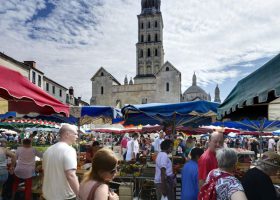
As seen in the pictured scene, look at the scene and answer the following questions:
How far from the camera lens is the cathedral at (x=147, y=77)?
6072 cm

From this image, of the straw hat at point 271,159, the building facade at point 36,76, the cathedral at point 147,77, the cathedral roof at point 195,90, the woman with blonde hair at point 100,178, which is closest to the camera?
the woman with blonde hair at point 100,178

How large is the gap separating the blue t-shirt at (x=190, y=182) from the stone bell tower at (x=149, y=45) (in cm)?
6858

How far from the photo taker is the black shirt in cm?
302

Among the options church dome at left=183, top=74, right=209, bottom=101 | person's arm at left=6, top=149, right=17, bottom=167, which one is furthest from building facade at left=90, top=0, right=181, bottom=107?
person's arm at left=6, top=149, right=17, bottom=167

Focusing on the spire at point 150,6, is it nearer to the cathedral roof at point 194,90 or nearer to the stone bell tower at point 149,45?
the stone bell tower at point 149,45

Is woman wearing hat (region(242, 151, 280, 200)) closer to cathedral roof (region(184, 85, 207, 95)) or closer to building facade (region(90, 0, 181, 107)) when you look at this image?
building facade (region(90, 0, 181, 107))

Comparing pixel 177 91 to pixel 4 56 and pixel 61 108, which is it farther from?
pixel 61 108

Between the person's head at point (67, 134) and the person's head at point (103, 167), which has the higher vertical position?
the person's head at point (67, 134)

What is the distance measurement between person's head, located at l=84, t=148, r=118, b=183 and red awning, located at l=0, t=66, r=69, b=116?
1.48m

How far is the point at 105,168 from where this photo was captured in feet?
8.99

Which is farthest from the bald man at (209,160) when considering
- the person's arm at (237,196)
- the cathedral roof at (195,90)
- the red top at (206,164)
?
the cathedral roof at (195,90)

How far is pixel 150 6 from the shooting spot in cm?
7738

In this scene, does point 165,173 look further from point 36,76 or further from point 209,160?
point 36,76

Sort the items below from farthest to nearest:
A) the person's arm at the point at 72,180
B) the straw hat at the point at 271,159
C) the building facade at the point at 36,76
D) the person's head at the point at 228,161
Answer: the building facade at the point at 36,76 < the person's arm at the point at 72,180 < the straw hat at the point at 271,159 < the person's head at the point at 228,161
